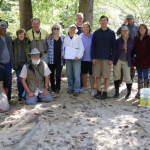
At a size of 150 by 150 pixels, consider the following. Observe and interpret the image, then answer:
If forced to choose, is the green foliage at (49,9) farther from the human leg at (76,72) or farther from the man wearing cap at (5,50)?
the human leg at (76,72)

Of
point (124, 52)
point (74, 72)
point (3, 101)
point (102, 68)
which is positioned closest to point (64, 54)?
point (74, 72)

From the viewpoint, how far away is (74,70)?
20.6 feet

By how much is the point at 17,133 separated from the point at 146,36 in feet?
15.3

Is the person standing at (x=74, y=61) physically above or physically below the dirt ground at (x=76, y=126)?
above

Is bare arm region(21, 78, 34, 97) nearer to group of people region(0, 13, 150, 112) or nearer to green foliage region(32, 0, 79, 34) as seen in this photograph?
group of people region(0, 13, 150, 112)

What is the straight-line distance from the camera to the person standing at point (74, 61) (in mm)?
6062

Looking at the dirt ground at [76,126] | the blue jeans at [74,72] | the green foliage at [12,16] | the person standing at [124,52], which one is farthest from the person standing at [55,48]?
the green foliage at [12,16]

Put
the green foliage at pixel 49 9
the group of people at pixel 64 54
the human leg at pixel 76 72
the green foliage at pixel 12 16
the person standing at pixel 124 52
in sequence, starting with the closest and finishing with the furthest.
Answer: the group of people at pixel 64 54
the person standing at pixel 124 52
the human leg at pixel 76 72
the green foliage at pixel 49 9
the green foliage at pixel 12 16

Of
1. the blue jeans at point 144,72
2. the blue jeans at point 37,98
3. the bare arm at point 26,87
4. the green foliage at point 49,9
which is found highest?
the green foliage at point 49,9

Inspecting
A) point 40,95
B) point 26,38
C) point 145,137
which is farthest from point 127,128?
point 26,38

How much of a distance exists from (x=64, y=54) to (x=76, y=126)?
2.61m

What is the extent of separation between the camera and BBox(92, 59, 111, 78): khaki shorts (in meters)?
6.04

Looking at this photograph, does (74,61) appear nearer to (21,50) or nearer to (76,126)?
(21,50)

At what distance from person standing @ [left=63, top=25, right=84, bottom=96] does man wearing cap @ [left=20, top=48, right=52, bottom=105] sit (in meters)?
0.87
